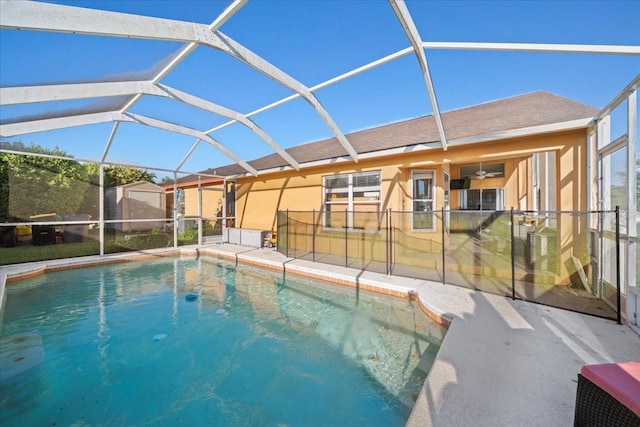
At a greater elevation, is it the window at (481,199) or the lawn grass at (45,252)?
the window at (481,199)

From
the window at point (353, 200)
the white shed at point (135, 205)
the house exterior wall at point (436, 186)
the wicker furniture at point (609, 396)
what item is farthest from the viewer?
the white shed at point (135, 205)

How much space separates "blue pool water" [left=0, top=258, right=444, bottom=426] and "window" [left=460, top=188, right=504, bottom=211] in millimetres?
8585

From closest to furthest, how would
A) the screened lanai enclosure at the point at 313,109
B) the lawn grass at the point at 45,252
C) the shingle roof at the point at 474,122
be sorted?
the screened lanai enclosure at the point at 313,109 → the shingle roof at the point at 474,122 → the lawn grass at the point at 45,252

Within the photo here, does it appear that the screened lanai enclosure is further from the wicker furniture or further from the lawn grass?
the wicker furniture

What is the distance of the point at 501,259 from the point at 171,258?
11.1 metres

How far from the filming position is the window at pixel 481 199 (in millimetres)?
11598

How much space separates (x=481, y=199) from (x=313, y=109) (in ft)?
31.3

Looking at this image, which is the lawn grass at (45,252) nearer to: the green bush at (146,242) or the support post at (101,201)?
the support post at (101,201)

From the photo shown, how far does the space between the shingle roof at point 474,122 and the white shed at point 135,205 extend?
6719mm

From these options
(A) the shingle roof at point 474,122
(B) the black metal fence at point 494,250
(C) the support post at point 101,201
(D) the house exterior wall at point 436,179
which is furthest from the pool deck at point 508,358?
(C) the support post at point 101,201

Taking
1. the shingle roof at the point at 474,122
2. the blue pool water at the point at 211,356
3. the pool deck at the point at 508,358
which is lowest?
the blue pool water at the point at 211,356

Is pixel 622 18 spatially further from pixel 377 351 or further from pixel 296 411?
pixel 296 411

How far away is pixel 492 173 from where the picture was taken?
36.2 feet

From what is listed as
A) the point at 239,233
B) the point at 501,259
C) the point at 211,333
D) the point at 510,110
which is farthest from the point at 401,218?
the point at 239,233
